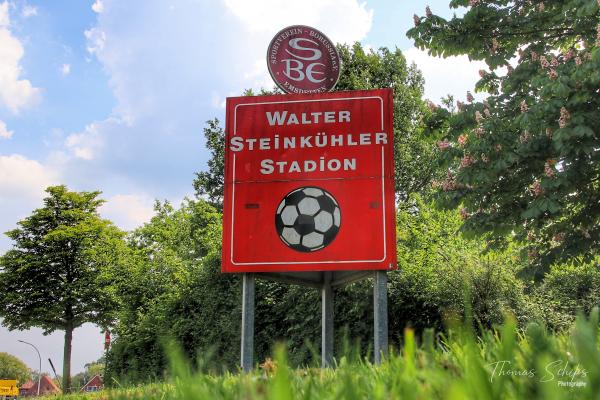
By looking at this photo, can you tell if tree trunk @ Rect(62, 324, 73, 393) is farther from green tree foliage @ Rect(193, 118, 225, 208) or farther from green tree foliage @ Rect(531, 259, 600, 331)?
green tree foliage @ Rect(531, 259, 600, 331)

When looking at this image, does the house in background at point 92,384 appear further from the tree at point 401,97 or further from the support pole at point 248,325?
the tree at point 401,97

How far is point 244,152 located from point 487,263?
7.24 m

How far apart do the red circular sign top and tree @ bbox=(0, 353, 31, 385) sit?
281 ft

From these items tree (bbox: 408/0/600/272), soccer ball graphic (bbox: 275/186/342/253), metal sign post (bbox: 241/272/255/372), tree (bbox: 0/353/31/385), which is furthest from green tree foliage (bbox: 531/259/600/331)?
tree (bbox: 0/353/31/385)

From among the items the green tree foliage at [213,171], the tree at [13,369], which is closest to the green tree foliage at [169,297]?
the green tree foliage at [213,171]

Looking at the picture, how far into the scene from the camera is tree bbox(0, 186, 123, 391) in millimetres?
35156

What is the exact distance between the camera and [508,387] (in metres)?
1.24

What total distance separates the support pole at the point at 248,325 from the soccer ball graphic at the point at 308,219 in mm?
871

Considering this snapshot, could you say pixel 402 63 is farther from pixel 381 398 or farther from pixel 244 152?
pixel 381 398

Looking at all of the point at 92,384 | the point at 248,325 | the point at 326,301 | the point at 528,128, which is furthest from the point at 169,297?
the point at 92,384

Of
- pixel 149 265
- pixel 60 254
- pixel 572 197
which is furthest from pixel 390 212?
pixel 60 254

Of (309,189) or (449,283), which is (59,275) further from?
(309,189)

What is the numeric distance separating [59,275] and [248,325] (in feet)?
105

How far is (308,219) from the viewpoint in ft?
26.0
